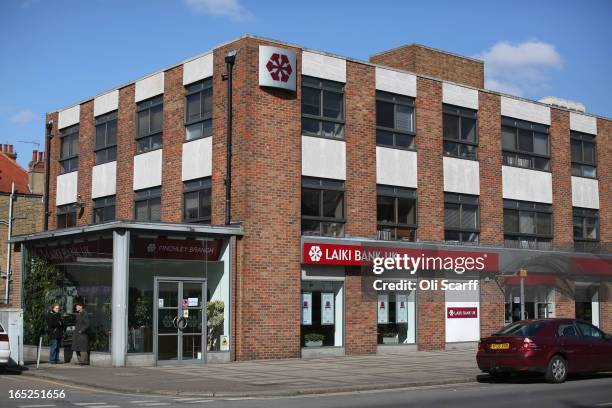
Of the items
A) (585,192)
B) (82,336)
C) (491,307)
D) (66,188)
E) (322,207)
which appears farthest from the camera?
(585,192)

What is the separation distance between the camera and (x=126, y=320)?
21578mm

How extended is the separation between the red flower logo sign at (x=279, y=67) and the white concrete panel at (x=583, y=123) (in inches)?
560

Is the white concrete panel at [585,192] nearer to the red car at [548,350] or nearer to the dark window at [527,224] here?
the dark window at [527,224]

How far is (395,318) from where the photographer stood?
1070 inches

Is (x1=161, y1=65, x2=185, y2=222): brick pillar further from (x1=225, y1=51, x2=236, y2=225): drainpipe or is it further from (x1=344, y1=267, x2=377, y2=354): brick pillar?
(x1=344, y1=267, x2=377, y2=354): brick pillar

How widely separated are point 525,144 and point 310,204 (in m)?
10.8

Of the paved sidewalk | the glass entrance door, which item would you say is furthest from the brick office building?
the paved sidewalk

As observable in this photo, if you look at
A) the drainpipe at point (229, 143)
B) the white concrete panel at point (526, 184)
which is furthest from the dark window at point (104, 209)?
the white concrete panel at point (526, 184)

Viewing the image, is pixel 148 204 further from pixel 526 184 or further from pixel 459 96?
pixel 526 184

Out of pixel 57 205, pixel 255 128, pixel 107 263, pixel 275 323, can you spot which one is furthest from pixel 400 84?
pixel 57 205

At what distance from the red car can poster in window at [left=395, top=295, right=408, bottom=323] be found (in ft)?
26.6

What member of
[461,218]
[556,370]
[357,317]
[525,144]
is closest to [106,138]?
[357,317]

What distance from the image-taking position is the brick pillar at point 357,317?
25.6 metres

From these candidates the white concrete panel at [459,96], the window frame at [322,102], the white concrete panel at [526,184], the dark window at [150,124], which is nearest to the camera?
the window frame at [322,102]
